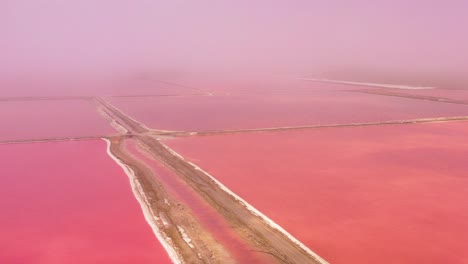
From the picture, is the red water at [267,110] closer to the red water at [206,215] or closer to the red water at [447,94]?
the red water at [447,94]

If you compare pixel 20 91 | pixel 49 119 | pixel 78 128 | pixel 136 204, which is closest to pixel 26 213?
pixel 136 204

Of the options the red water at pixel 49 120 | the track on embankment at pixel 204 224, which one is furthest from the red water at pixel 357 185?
the red water at pixel 49 120

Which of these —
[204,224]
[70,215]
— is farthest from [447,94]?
[70,215]

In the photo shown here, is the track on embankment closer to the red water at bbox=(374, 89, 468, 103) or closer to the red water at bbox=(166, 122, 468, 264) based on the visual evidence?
the red water at bbox=(166, 122, 468, 264)

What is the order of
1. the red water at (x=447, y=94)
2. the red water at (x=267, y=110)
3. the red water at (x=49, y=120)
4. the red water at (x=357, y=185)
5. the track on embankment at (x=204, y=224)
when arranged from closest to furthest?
the track on embankment at (x=204, y=224) < the red water at (x=357, y=185) < the red water at (x=49, y=120) < the red water at (x=267, y=110) < the red water at (x=447, y=94)

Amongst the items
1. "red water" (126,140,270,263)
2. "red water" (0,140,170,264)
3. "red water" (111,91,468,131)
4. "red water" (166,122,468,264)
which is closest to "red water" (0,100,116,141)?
"red water" (111,91,468,131)

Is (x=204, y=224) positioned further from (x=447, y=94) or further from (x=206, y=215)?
(x=447, y=94)
